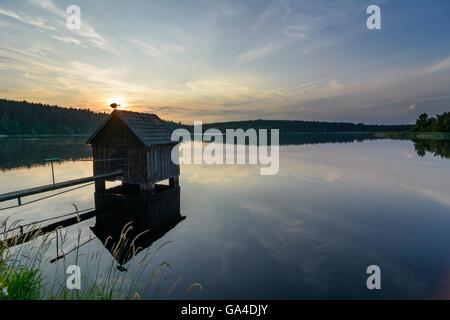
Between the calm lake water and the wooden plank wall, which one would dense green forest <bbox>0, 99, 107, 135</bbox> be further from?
the wooden plank wall

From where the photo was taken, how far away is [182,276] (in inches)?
276

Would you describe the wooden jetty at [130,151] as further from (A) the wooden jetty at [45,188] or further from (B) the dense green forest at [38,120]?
(B) the dense green forest at [38,120]

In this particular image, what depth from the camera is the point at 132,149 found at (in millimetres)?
14930

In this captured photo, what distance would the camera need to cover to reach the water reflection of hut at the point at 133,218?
8.80 m

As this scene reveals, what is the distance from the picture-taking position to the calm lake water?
6.60 meters

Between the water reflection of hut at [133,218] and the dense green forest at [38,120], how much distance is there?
131 m

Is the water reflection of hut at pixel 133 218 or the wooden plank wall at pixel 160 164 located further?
the wooden plank wall at pixel 160 164

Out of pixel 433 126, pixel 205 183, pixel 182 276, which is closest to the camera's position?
pixel 182 276

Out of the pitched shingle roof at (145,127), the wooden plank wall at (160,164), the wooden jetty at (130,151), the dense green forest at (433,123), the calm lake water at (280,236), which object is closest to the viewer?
the calm lake water at (280,236)

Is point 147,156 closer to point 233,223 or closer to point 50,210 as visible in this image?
point 50,210

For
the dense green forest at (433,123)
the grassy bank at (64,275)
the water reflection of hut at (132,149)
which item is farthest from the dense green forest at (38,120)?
the dense green forest at (433,123)

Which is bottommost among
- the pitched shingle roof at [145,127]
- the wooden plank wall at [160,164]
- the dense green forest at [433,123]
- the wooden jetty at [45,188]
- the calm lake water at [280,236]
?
the calm lake water at [280,236]

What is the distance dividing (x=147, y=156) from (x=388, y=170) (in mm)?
28449
